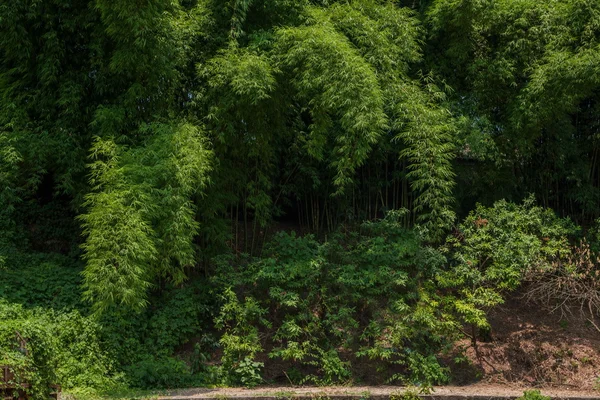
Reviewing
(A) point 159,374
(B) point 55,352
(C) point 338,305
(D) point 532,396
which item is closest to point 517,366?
(D) point 532,396

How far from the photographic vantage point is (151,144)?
10.3 meters

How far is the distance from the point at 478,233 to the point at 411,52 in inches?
112

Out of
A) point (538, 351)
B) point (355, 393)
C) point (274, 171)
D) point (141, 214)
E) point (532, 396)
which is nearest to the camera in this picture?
point (532, 396)

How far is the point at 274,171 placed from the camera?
12578mm

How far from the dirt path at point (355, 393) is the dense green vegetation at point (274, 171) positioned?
1.20ft

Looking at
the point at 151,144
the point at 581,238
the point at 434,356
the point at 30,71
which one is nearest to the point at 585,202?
the point at 581,238

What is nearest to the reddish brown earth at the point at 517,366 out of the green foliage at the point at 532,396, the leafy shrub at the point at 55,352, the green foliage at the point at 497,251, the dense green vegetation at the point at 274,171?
the dense green vegetation at the point at 274,171

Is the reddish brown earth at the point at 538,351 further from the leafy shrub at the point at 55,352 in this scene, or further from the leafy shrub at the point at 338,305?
the leafy shrub at the point at 55,352

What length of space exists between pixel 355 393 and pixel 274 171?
4.45m

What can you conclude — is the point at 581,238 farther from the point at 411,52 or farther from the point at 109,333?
the point at 109,333

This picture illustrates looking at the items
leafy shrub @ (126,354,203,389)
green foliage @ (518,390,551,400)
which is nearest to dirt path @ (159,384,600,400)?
leafy shrub @ (126,354,203,389)

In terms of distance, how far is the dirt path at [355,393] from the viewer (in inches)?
357

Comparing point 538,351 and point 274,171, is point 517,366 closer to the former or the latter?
point 538,351

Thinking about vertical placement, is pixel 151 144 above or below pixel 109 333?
above
